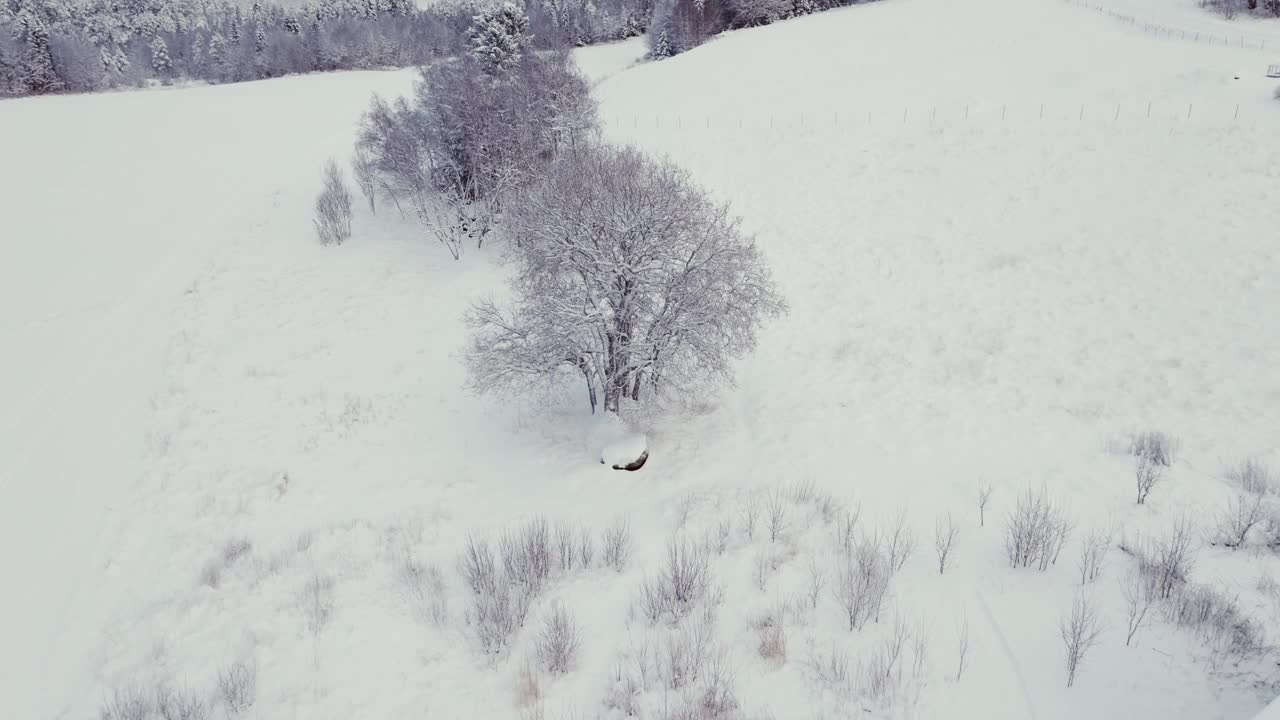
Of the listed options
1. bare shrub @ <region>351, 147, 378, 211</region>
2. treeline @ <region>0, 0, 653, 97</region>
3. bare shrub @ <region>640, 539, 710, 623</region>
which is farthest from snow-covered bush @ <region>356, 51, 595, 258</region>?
treeline @ <region>0, 0, 653, 97</region>

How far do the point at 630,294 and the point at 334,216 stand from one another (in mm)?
22368

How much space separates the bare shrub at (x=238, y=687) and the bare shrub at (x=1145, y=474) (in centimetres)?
1321

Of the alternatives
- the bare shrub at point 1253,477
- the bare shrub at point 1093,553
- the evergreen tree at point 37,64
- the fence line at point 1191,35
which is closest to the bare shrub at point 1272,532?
the bare shrub at point 1253,477

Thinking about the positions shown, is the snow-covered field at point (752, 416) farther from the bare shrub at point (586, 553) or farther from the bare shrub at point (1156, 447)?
the bare shrub at point (586, 553)

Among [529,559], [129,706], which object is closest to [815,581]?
[529,559]

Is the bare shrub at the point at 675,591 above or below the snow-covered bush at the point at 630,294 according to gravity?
below

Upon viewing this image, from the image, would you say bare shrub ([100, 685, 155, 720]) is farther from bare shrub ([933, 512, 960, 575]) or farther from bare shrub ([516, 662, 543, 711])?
bare shrub ([933, 512, 960, 575])

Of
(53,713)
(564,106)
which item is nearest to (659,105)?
(564,106)

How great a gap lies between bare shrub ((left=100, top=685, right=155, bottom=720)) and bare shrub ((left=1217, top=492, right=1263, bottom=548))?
14.1 meters

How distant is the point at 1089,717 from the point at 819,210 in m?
20.9

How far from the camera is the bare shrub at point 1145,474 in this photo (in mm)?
9594

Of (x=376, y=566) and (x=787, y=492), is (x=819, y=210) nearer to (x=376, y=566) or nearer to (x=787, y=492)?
(x=787, y=492)

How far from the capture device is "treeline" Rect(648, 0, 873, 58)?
179 ft

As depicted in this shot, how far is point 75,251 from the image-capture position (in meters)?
28.5
